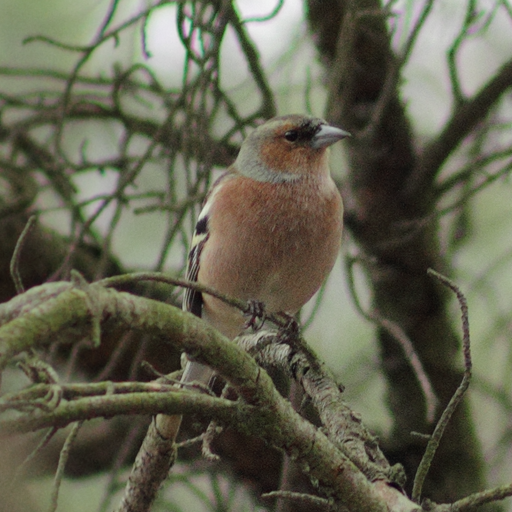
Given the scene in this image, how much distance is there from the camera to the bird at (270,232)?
329 cm

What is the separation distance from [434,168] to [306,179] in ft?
3.71

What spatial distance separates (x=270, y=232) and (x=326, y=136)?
0.69 m

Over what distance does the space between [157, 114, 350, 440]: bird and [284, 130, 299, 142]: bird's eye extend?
2 centimetres

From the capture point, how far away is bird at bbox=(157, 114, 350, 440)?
3.29 m

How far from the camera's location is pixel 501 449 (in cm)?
433

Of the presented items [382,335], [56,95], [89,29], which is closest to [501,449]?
[382,335]

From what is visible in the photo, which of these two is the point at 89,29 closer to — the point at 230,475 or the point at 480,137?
the point at 480,137

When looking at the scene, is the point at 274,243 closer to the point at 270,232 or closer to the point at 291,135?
the point at 270,232

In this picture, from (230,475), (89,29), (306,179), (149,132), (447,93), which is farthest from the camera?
(447,93)

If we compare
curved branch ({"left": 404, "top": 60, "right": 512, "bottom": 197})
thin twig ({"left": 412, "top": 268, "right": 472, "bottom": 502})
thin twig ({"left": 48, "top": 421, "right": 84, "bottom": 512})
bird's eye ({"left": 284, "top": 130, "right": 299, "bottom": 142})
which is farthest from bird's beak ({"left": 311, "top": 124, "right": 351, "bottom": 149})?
thin twig ({"left": 48, "top": 421, "right": 84, "bottom": 512})

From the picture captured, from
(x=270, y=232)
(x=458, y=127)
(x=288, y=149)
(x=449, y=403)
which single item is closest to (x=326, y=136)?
(x=288, y=149)

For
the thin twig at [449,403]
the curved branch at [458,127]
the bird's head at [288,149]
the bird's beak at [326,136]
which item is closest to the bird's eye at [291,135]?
the bird's head at [288,149]

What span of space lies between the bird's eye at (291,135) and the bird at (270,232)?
21 mm

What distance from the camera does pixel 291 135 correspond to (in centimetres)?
386
